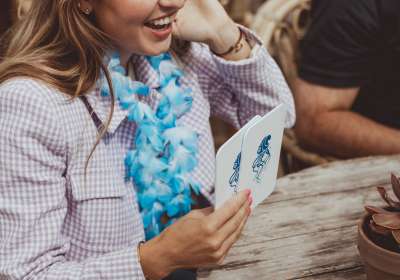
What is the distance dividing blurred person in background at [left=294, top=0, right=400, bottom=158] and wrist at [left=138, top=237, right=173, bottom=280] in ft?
3.41

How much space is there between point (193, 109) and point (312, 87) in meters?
0.61

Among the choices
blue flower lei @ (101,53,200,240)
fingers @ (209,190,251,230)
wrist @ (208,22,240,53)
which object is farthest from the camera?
wrist @ (208,22,240,53)

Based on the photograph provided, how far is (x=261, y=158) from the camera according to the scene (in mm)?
1135

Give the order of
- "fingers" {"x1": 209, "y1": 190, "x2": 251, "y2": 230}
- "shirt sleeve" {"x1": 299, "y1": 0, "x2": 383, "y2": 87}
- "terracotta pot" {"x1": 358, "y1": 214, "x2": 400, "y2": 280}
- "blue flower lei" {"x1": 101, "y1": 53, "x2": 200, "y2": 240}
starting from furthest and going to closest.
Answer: "shirt sleeve" {"x1": 299, "y1": 0, "x2": 383, "y2": 87} < "blue flower lei" {"x1": 101, "y1": 53, "x2": 200, "y2": 240} < "fingers" {"x1": 209, "y1": 190, "x2": 251, "y2": 230} < "terracotta pot" {"x1": 358, "y1": 214, "x2": 400, "y2": 280}

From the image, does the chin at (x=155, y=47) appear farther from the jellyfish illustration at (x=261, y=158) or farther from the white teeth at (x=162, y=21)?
the jellyfish illustration at (x=261, y=158)

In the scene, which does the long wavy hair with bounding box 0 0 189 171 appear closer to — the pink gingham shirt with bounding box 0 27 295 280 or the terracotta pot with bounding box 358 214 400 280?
the pink gingham shirt with bounding box 0 27 295 280

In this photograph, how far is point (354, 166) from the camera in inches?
60.8

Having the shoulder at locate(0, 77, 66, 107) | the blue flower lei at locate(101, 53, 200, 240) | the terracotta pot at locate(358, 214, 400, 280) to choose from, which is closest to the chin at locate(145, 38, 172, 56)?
the blue flower lei at locate(101, 53, 200, 240)

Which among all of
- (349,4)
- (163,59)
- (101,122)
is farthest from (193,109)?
(349,4)

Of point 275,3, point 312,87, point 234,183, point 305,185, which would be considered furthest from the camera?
point 275,3

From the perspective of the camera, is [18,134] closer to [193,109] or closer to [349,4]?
[193,109]

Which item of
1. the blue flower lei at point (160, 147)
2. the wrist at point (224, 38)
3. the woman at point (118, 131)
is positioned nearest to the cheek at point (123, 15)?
the woman at point (118, 131)

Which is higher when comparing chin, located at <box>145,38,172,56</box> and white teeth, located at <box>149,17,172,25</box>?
white teeth, located at <box>149,17,172,25</box>

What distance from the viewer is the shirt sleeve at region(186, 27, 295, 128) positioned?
1.56 m
